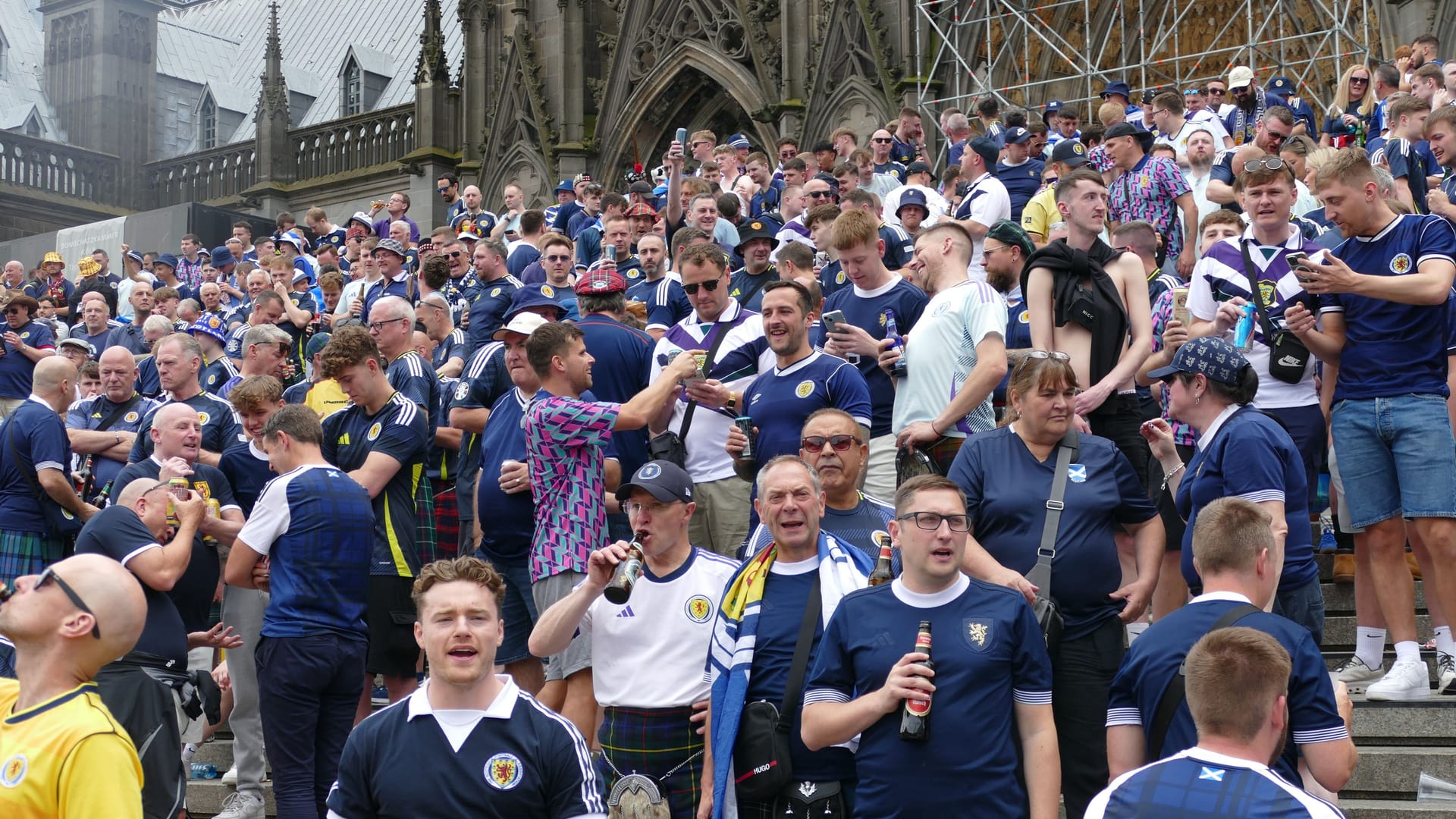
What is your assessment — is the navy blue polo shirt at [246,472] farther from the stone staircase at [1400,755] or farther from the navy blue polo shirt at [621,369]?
the stone staircase at [1400,755]

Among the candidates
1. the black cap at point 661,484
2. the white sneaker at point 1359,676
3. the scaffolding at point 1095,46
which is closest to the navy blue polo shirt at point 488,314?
the black cap at point 661,484

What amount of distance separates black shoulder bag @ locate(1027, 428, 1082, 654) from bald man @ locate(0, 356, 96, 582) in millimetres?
6035

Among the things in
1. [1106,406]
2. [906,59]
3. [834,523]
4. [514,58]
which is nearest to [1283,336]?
[1106,406]

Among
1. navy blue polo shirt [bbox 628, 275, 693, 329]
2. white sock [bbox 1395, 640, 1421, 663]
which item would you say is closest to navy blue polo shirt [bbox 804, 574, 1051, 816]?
white sock [bbox 1395, 640, 1421, 663]

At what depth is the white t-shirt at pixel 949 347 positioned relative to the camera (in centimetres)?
696

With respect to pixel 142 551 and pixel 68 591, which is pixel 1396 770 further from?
pixel 142 551

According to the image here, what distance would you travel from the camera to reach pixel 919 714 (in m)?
4.65

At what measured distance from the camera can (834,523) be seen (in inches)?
235

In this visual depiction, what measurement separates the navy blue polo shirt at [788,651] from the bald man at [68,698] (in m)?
2.07

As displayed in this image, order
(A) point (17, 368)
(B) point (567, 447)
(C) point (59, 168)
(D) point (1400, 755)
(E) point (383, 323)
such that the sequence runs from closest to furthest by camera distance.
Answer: (D) point (1400, 755) → (B) point (567, 447) → (E) point (383, 323) → (A) point (17, 368) → (C) point (59, 168)

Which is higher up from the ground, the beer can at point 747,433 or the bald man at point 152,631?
the beer can at point 747,433

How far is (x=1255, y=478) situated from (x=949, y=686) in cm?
150

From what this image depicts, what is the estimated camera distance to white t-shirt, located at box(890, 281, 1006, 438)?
22.8ft

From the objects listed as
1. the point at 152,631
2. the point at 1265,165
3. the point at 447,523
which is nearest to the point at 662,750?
the point at 152,631
